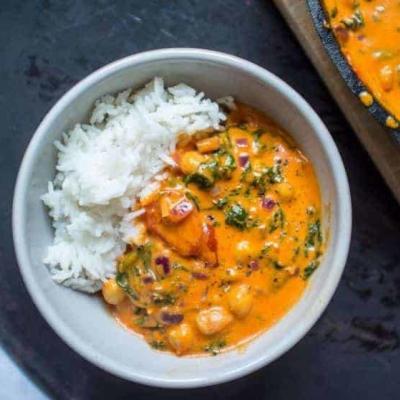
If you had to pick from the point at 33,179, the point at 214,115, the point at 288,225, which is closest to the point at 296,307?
the point at 288,225

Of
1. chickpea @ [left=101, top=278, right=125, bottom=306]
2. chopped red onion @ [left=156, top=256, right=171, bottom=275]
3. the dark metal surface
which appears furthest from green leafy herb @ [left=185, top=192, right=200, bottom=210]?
the dark metal surface

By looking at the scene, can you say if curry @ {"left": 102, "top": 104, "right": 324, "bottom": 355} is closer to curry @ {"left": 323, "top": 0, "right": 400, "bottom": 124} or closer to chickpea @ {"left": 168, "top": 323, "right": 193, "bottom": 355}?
chickpea @ {"left": 168, "top": 323, "right": 193, "bottom": 355}

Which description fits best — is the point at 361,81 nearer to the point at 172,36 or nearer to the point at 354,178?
the point at 354,178

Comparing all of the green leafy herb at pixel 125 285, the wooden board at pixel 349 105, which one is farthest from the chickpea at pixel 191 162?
the wooden board at pixel 349 105

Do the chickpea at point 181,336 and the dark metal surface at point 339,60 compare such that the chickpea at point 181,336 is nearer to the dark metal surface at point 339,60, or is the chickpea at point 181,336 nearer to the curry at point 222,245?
the curry at point 222,245

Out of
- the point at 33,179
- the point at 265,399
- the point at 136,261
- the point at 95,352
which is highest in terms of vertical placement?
the point at 33,179

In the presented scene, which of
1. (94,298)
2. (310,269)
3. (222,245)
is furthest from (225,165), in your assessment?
(94,298)

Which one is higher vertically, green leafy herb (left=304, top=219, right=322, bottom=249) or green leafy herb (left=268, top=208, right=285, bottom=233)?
green leafy herb (left=268, top=208, right=285, bottom=233)
